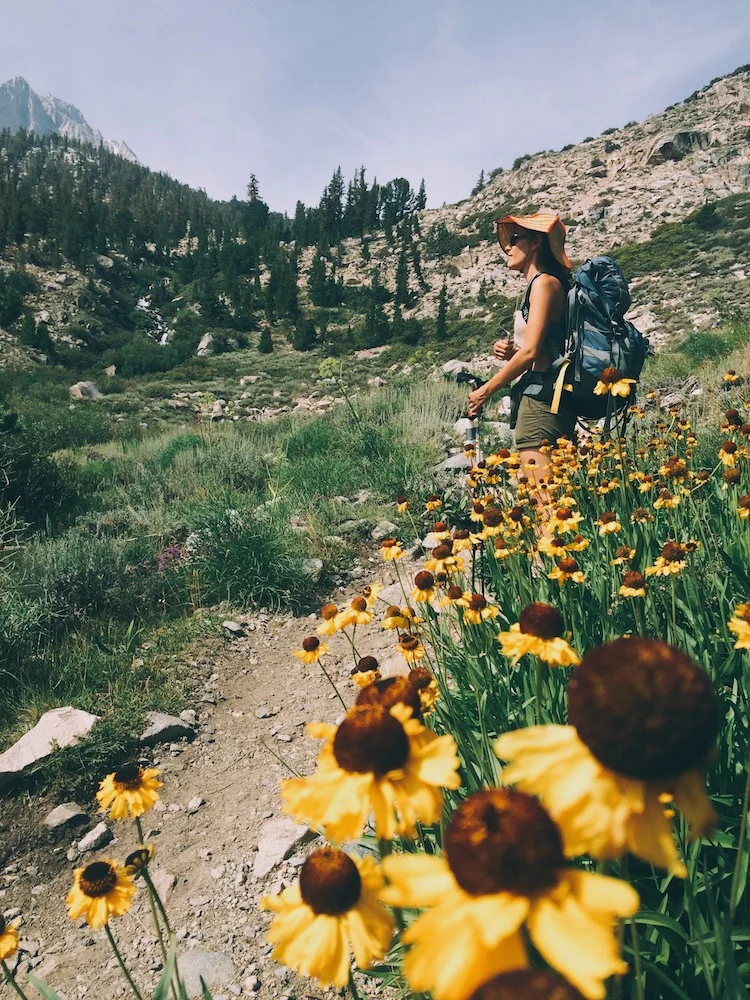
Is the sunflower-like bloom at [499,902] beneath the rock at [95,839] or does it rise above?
above

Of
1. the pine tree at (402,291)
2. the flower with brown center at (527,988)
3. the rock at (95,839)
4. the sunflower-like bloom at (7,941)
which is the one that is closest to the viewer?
the flower with brown center at (527,988)

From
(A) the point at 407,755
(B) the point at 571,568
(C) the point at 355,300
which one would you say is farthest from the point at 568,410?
(C) the point at 355,300

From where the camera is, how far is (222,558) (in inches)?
195

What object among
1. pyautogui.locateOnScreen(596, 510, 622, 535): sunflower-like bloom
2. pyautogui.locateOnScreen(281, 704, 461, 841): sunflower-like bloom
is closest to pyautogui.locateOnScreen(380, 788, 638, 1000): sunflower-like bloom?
pyautogui.locateOnScreen(281, 704, 461, 841): sunflower-like bloom

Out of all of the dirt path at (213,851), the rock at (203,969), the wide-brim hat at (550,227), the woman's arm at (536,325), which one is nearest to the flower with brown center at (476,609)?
the dirt path at (213,851)

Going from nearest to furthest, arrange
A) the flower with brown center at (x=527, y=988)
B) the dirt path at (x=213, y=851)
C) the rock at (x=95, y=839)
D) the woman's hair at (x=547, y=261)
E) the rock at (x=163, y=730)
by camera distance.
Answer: the flower with brown center at (x=527, y=988) → the dirt path at (x=213, y=851) → the rock at (x=95, y=839) → the rock at (x=163, y=730) → the woman's hair at (x=547, y=261)

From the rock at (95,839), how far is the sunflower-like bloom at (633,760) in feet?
9.30

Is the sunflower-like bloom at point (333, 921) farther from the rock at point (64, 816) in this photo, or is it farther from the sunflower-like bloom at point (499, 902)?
the rock at point (64, 816)

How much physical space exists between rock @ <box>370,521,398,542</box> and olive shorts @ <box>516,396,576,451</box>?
88.9 inches

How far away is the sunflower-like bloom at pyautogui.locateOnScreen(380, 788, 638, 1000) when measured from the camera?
0.50 m

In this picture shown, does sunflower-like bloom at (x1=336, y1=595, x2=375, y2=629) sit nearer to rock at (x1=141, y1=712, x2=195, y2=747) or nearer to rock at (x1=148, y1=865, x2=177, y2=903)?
rock at (x1=148, y1=865, x2=177, y2=903)

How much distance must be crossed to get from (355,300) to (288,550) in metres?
46.8

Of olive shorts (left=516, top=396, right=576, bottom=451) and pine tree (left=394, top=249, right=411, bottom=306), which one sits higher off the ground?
pine tree (left=394, top=249, right=411, bottom=306)

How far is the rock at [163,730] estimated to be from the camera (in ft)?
10.6
